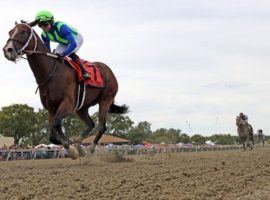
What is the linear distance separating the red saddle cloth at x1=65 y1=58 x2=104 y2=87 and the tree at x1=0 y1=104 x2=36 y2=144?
47923mm

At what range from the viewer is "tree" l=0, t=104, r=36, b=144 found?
57469 mm

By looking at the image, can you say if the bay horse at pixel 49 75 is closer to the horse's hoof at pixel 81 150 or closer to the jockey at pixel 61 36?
the jockey at pixel 61 36

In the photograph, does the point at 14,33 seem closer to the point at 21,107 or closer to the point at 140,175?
the point at 140,175

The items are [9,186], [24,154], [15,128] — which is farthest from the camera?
[15,128]

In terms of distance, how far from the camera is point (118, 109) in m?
13.3

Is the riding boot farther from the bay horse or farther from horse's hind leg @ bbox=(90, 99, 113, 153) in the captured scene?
horse's hind leg @ bbox=(90, 99, 113, 153)

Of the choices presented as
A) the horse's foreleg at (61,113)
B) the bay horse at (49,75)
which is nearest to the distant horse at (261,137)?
the bay horse at (49,75)

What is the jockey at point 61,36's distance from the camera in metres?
9.63

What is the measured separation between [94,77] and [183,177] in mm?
4274

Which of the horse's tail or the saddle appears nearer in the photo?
the saddle

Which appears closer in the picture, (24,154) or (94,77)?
(94,77)

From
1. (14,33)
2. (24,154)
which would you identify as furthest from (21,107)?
(14,33)

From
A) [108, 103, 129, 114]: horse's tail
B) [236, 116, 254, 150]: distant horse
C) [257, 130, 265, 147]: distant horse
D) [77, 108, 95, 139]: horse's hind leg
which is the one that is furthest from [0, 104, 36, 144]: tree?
[77, 108, 95, 139]: horse's hind leg

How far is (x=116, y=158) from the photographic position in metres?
14.2
